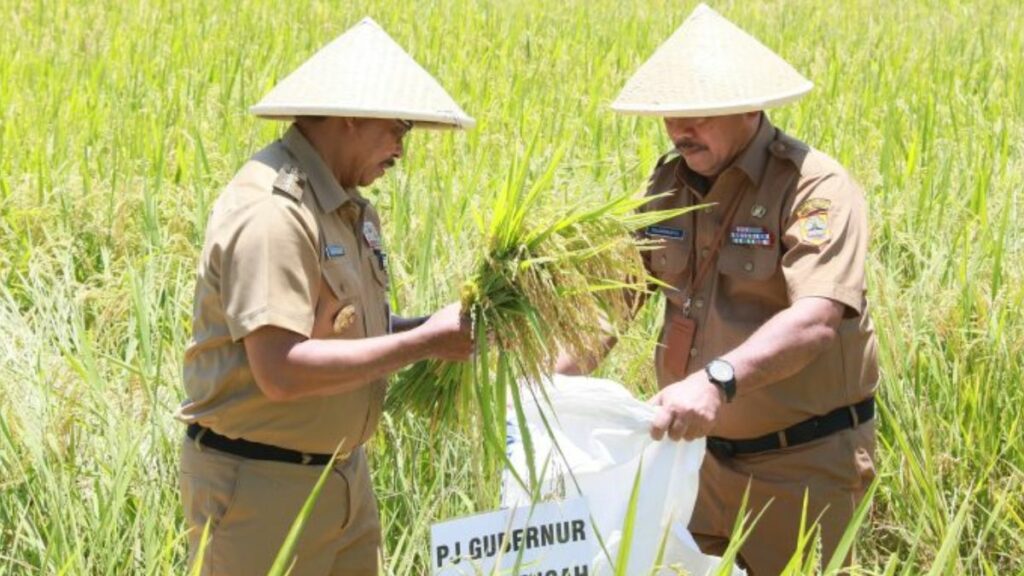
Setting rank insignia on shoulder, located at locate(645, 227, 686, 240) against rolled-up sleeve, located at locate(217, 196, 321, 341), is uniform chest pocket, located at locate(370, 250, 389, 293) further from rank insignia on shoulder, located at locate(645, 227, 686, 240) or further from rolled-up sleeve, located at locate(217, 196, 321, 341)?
rank insignia on shoulder, located at locate(645, 227, 686, 240)

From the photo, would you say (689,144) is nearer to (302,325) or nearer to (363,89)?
(363,89)

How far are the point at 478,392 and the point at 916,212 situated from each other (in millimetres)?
2263

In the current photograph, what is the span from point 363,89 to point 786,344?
0.81m

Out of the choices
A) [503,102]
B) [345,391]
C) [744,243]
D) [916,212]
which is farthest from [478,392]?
[503,102]

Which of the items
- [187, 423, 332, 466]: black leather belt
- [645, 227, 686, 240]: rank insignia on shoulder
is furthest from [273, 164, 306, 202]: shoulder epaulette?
[645, 227, 686, 240]: rank insignia on shoulder

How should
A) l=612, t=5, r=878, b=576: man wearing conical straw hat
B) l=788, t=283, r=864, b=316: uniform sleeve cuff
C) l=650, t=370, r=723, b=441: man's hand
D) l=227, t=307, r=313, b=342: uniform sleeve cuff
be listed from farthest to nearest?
l=612, t=5, r=878, b=576: man wearing conical straw hat < l=788, t=283, r=864, b=316: uniform sleeve cuff < l=650, t=370, r=723, b=441: man's hand < l=227, t=307, r=313, b=342: uniform sleeve cuff

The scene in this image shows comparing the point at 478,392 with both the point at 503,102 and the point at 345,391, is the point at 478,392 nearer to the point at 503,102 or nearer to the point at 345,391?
the point at 345,391

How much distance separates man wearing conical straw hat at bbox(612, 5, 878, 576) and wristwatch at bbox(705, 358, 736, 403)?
0.47ft

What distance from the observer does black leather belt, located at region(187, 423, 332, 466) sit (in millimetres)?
2818

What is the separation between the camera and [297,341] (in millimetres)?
2650

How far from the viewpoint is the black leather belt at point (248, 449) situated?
2818mm

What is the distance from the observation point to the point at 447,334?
2656mm

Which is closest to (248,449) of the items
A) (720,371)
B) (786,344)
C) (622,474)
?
(622,474)

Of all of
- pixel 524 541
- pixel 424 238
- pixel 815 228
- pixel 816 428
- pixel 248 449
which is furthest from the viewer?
pixel 424 238
